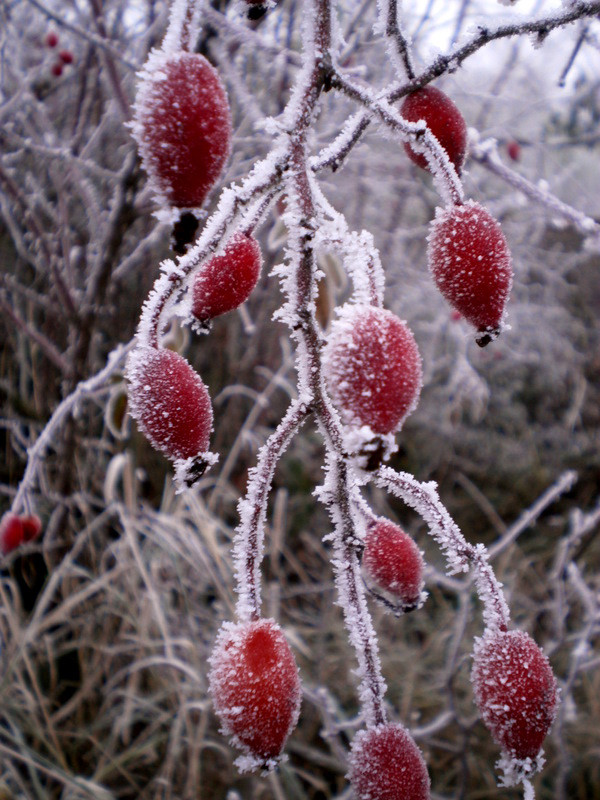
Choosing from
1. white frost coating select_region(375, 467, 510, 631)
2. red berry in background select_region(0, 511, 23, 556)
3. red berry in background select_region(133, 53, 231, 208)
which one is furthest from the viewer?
red berry in background select_region(0, 511, 23, 556)

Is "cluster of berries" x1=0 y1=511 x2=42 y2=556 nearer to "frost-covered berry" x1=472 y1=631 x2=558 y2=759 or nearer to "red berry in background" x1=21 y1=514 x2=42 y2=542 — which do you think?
"red berry in background" x1=21 y1=514 x2=42 y2=542

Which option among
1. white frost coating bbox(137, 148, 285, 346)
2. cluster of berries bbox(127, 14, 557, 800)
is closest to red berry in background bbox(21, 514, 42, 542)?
cluster of berries bbox(127, 14, 557, 800)

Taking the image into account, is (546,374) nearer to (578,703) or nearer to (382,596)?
(578,703)

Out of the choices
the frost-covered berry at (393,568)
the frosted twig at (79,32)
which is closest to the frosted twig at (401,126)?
the frost-covered berry at (393,568)

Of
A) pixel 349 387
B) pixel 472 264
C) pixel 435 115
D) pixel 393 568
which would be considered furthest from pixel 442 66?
pixel 393 568

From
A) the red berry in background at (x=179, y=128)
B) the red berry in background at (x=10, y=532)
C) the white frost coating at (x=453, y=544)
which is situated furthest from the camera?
the red berry in background at (x=10, y=532)

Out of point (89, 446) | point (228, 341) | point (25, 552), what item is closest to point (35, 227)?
point (89, 446)

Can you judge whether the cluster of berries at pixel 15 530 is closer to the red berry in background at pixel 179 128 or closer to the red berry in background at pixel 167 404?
the red berry in background at pixel 167 404
